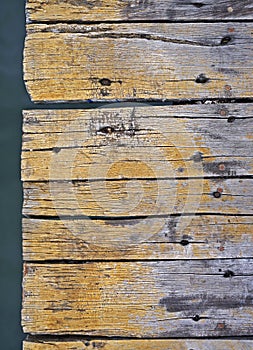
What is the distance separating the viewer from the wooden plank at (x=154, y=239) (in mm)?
2213

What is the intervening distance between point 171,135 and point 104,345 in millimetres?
930

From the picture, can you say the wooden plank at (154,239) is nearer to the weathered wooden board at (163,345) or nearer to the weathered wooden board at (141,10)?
the weathered wooden board at (163,345)

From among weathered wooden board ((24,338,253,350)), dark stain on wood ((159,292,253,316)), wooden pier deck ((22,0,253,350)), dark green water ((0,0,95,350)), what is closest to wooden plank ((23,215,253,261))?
wooden pier deck ((22,0,253,350))

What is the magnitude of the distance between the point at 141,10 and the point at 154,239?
0.99m

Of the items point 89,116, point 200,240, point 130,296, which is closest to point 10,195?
point 89,116

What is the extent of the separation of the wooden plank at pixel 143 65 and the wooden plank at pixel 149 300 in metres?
0.73

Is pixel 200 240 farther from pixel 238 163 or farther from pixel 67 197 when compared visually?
pixel 67 197

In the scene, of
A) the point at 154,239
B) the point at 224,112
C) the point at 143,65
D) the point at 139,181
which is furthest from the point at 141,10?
the point at 154,239

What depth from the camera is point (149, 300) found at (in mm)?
2209

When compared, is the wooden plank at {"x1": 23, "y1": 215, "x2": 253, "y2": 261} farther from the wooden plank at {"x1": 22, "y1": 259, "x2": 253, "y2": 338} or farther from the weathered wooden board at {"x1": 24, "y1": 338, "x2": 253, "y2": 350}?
the weathered wooden board at {"x1": 24, "y1": 338, "x2": 253, "y2": 350}

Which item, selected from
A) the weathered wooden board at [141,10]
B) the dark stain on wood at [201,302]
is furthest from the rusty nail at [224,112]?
the dark stain on wood at [201,302]

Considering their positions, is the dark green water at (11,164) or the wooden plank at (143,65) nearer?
the wooden plank at (143,65)

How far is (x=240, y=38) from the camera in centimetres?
226

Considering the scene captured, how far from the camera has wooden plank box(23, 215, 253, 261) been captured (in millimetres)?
2213
